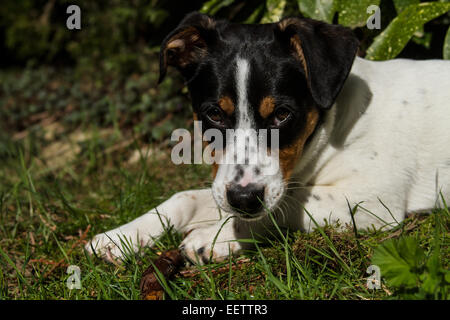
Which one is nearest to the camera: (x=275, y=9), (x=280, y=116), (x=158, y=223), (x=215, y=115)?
(x=280, y=116)

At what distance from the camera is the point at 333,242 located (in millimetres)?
2930

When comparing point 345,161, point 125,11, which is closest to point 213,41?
point 345,161

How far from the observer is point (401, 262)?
2262 mm

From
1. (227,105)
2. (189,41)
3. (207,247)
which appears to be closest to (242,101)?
(227,105)

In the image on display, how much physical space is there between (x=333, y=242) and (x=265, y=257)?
1.31 feet

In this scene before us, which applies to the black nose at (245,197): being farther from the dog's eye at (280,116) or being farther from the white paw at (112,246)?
the white paw at (112,246)

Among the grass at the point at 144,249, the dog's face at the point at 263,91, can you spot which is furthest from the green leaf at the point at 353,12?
the grass at the point at 144,249

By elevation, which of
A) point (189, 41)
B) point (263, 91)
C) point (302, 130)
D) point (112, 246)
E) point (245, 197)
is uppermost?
point (189, 41)

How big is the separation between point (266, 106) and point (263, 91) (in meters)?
0.09

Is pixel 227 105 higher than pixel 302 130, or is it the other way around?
pixel 227 105

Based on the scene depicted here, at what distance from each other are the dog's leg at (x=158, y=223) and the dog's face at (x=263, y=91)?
521mm

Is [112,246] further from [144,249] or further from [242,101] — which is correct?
[242,101]

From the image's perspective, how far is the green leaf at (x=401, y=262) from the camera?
2.24m

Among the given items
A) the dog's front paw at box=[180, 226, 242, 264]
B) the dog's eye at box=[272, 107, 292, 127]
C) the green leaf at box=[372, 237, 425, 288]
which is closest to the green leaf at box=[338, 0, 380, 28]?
the dog's eye at box=[272, 107, 292, 127]
